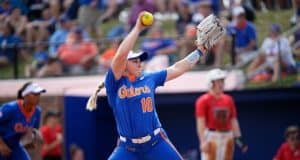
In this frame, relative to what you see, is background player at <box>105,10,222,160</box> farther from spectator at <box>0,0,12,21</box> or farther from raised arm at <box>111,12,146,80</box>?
spectator at <box>0,0,12,21</box>

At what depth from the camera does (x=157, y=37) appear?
16812 mm

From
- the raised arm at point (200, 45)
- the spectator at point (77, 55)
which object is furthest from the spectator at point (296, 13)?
the raised arm at point (200, 45)

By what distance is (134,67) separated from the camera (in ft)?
34.7

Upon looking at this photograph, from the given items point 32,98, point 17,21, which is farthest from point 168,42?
point 32,98

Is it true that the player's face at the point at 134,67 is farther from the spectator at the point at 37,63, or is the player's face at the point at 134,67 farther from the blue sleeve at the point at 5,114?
the spectator at the point at 37,63

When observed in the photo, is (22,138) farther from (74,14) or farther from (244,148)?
(74,14)

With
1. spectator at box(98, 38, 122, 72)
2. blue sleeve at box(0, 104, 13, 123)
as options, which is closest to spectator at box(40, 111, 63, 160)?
spectator at box(98, 38, 122, 72)

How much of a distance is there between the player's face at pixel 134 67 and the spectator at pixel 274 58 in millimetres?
5171

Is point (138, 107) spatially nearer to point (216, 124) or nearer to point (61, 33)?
point (216, 124)

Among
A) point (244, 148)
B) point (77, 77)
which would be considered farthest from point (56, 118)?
point (244, 148)

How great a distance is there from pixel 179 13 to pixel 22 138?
568 cm

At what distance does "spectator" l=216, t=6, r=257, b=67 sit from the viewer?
1608cm

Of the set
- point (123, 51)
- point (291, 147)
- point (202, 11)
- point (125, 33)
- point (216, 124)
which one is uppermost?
point (123, 51)

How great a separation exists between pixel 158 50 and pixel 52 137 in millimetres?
2217
